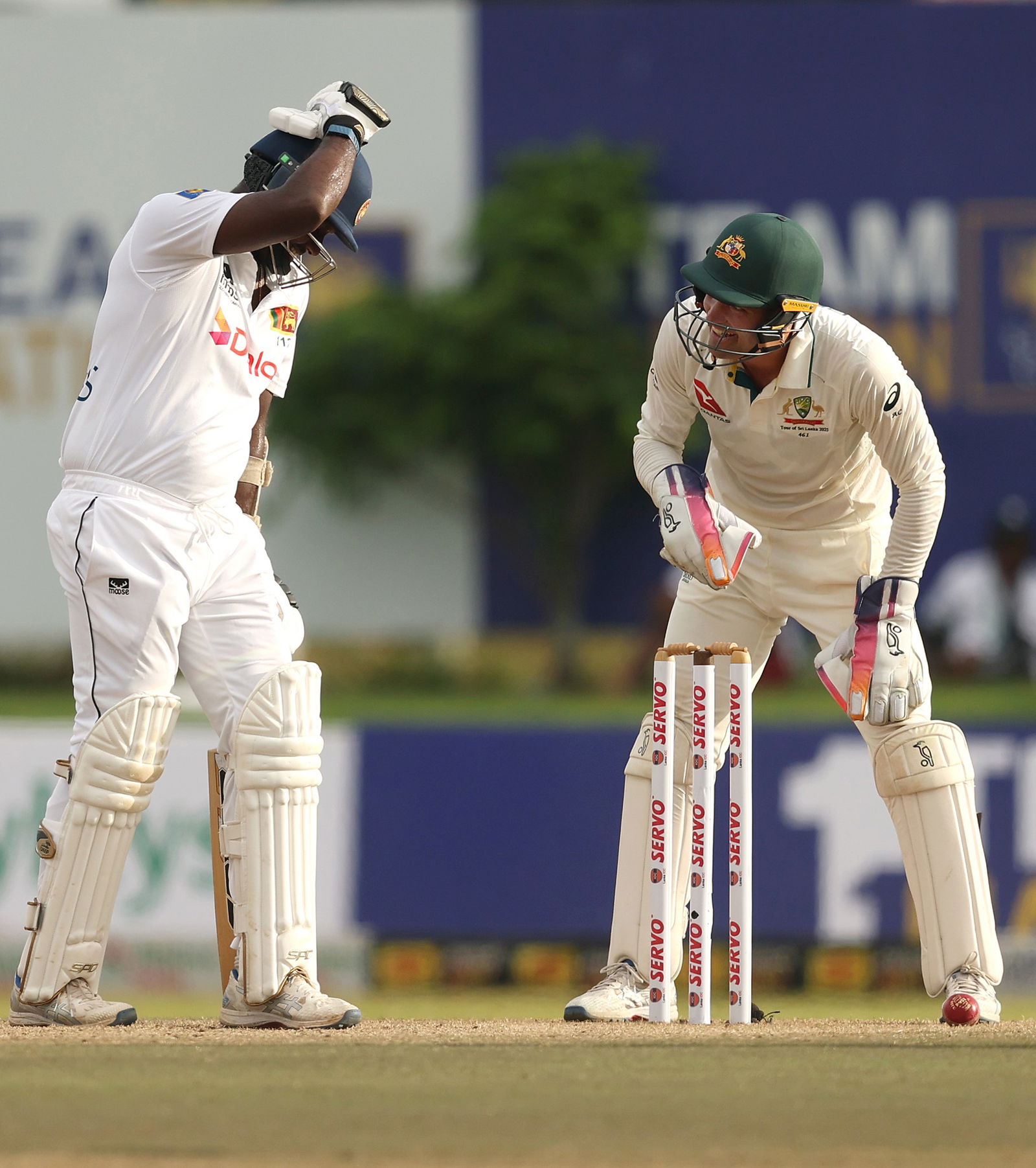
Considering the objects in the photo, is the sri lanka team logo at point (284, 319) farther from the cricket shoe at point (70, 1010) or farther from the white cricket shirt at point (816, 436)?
the cricket shoe at point (70, 1010)

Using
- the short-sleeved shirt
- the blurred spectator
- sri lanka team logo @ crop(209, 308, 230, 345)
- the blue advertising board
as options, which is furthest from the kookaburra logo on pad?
the blurred spectator

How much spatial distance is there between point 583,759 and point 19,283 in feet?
37.5

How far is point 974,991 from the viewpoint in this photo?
161 inches

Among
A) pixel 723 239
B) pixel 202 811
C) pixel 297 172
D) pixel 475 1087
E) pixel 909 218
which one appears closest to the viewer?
pixel 475 1087

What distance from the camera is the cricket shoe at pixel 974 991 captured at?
407 centimetres

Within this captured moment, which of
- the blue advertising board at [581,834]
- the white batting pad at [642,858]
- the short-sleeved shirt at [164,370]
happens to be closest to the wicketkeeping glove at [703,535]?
the white batting pad at [642,858]

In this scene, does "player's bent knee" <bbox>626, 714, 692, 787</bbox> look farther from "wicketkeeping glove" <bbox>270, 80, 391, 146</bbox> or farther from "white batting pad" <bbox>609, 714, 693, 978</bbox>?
"wicketkeeping glove" <bbox>270, 80, 391, 146</bbox>

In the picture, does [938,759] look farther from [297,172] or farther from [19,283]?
[19,283]

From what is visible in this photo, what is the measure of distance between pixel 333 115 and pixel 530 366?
41.2ft

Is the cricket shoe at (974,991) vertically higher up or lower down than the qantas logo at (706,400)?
lower down

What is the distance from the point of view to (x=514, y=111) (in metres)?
16.9

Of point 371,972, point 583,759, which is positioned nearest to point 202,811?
point 371,972

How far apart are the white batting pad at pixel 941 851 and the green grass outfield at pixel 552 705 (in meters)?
4.76

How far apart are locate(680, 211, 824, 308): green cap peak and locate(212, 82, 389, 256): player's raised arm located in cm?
78
